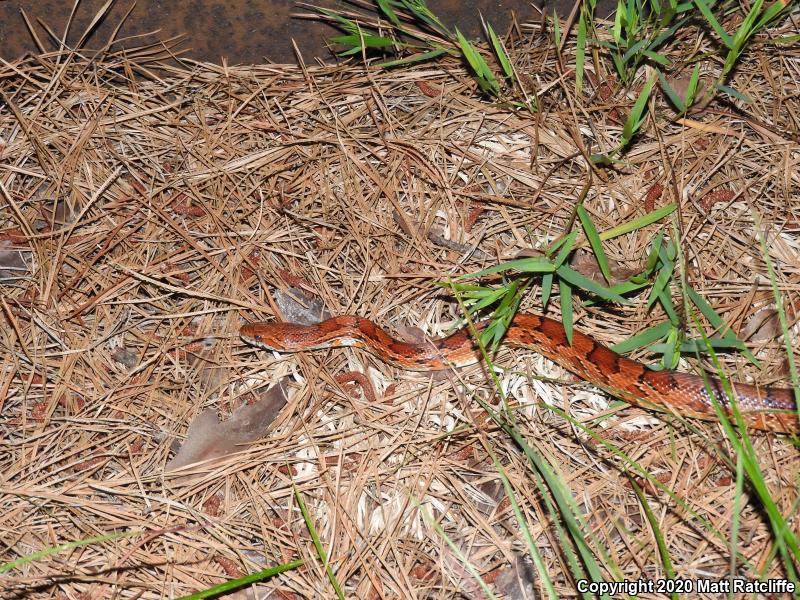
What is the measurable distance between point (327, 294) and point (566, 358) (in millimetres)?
1565

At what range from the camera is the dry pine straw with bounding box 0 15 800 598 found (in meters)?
3.60

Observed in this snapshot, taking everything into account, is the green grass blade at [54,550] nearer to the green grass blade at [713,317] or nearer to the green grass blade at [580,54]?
the green grass blade at [713,317]

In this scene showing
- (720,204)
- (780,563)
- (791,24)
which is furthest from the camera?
(791,24)

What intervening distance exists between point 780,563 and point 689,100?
2.84 metres

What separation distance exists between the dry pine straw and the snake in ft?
0.36

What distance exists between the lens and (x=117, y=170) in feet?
15.4

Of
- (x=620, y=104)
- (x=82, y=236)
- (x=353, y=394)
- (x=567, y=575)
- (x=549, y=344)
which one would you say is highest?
(x=620, y=104)

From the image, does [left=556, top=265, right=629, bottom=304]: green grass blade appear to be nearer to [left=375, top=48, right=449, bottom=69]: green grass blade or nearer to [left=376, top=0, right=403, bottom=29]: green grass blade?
[left=375, top=48, right=449, bottom=69]: green grass blade

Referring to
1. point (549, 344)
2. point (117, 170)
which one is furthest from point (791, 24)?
point (117, 170)

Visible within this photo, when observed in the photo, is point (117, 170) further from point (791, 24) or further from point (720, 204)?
point (791, 24)

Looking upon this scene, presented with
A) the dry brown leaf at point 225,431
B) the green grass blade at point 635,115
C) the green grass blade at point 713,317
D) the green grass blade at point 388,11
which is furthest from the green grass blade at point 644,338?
the green grass blade at point 388,11

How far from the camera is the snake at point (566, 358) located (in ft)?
12.5

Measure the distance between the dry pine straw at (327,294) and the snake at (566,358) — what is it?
11 cm

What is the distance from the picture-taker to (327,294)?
14.6ft
